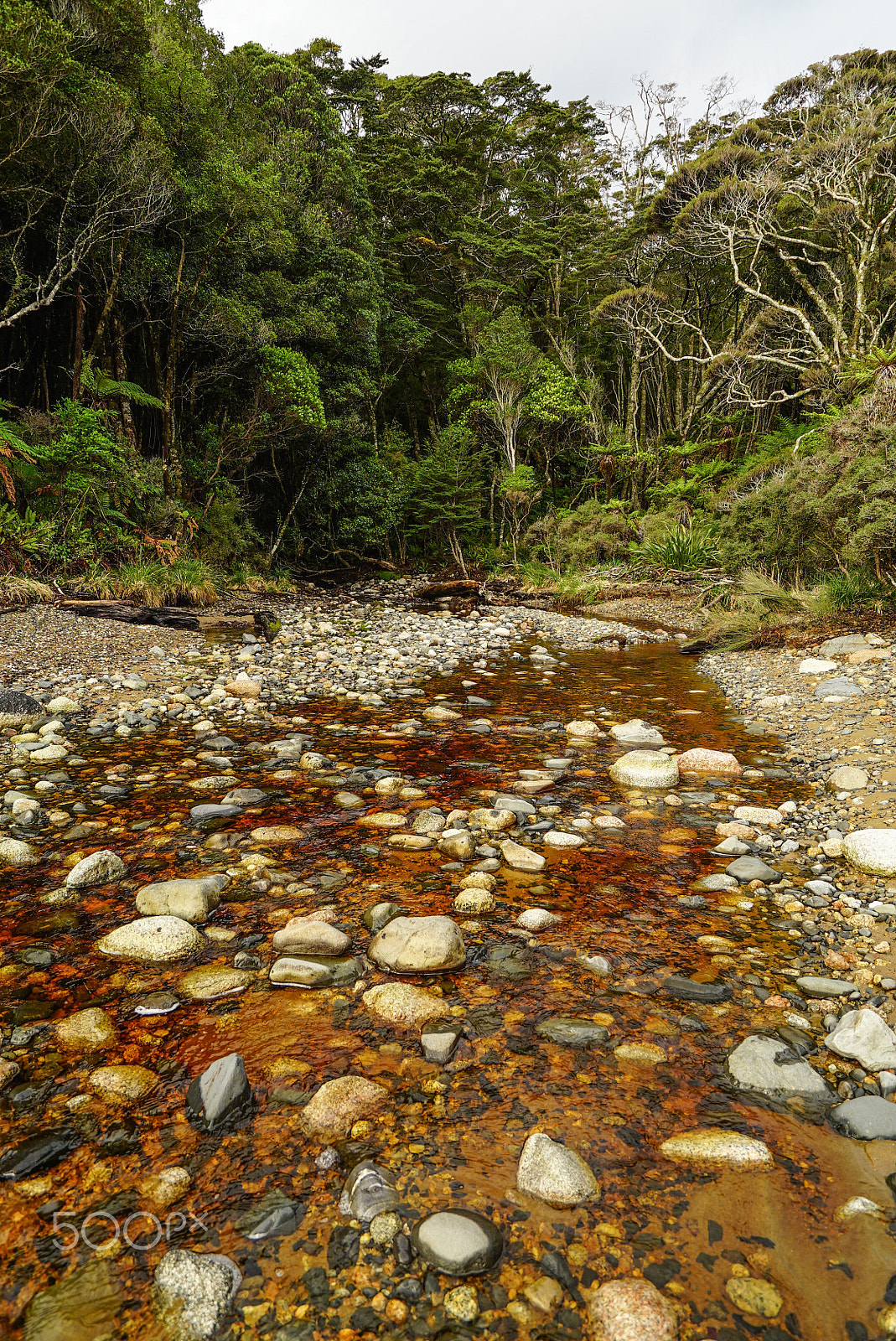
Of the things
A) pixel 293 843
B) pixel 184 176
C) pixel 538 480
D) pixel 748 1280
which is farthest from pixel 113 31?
pixel 538 480

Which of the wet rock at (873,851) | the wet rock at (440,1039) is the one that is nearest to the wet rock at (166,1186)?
the wet rock at (440,1039)

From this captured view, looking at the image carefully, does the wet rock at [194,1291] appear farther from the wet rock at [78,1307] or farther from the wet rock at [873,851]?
the wet rock at [873,851]

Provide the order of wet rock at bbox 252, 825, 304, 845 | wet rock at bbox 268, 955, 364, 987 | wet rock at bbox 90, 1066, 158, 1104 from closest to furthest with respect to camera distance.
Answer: wet rock at bbox 90, 1066, 158, 1104 < wet rock at bbox 268, 955, 364, 987 < wet rock at bbox 252, 825, 304, 845

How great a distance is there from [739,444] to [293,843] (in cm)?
2351

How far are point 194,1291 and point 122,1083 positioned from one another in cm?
58

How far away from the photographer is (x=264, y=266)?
13422 millimetres

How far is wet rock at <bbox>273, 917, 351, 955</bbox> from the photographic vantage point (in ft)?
6.57

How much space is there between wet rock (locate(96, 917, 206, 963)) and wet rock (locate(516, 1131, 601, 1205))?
1219mm

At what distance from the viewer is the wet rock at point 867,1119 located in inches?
53.6

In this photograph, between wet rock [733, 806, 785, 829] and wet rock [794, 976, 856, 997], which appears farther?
wet rock [733, 806, 785, 829]

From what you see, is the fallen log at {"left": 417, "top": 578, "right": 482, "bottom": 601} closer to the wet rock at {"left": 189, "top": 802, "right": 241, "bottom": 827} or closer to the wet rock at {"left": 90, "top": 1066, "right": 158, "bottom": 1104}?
the wet rock at {"left": 189, "top": 802, "right": 241, "bottom": 827}

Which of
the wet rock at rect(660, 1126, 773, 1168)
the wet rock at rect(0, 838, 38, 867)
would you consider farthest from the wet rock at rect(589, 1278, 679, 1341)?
the wet rock at rect(0, 838, 38, 867)

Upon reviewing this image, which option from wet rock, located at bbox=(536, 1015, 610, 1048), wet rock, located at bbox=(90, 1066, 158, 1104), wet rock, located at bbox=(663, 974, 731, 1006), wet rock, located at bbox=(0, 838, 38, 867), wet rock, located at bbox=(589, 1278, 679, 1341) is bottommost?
wet rock, located at bbox=(0, 838, 38, 867)

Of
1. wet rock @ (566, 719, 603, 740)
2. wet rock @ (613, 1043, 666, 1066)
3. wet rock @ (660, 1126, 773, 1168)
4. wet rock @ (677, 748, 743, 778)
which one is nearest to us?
wet rock @ (660, 1126, 773, 1168)
